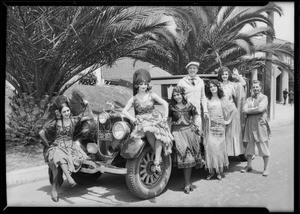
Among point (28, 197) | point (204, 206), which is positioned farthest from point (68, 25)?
point (204, 206)

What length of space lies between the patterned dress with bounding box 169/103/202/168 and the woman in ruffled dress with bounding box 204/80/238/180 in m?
0.48

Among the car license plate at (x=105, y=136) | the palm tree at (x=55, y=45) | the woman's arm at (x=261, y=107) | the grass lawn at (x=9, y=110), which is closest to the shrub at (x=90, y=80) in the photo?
the grass lawn at (x=9, y=110)

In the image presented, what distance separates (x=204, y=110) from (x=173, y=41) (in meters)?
4.62

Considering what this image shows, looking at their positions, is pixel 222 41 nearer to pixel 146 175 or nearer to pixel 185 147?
pixel 185 147

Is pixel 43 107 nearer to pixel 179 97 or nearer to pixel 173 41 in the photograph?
→ pixel 179 97

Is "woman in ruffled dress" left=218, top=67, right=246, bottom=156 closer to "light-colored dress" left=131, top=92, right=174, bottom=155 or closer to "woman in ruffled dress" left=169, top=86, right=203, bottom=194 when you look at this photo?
"woman in ruffled dress" left=169, top=86, right=203, bottom=194

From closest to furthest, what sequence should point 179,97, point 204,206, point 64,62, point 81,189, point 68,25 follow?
1. point 204,206
2. point 179,97
3. point 81,189
4. point 68,25
5. point 64,62

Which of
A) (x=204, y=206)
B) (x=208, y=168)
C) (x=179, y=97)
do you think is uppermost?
(x=179, y=97)

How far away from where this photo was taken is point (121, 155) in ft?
13.8

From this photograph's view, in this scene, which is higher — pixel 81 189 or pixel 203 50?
pixel 203 50

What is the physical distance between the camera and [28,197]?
4562 millimetres

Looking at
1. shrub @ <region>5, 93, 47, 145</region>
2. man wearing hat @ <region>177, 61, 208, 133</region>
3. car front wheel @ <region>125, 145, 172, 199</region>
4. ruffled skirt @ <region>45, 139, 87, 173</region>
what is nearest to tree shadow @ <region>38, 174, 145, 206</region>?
car front wheel @ <region>125, 145, 172, 199</region>

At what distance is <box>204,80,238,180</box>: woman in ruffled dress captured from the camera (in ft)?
16.8

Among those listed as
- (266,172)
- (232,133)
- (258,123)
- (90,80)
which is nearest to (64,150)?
(232,133)
